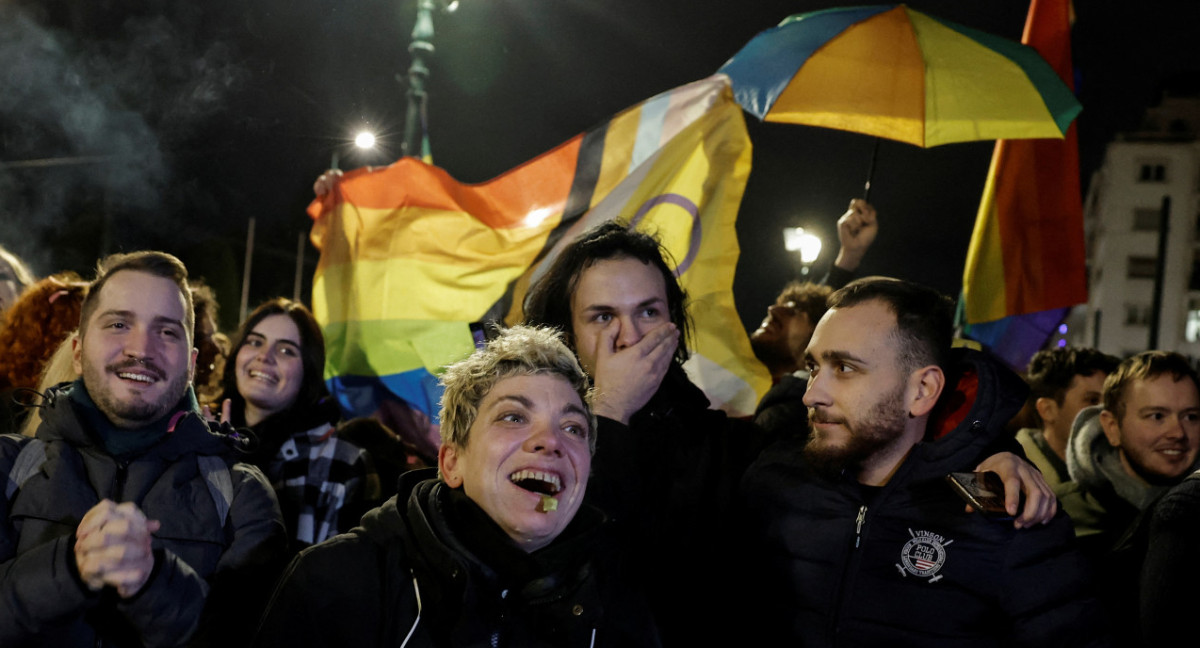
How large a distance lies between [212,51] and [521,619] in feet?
13.3

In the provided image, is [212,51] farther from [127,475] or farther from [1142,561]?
[1142,561]

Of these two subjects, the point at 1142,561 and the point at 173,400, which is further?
the point at 1142,561

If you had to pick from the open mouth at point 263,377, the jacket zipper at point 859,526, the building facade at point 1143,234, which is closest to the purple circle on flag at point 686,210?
the open mouth at point 263,377

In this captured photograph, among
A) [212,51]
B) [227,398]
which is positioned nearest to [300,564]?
[227,398]

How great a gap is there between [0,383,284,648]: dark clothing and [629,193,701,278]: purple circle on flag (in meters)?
2.78

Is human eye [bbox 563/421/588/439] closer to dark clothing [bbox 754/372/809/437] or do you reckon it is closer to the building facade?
dark clothing [bbox 754/372/809/437]

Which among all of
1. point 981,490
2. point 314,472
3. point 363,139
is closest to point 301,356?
point 314,472

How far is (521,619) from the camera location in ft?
7.65

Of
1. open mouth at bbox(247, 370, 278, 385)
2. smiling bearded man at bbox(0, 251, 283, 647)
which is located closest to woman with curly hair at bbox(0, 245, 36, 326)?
open mouth at bbox(247, 370, 278, 385)

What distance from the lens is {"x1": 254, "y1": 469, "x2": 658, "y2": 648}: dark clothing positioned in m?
2.24

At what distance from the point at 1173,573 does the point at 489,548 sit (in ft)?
7.52

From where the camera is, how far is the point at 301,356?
4.84 metres

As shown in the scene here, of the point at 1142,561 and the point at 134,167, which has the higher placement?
the point at 134,167

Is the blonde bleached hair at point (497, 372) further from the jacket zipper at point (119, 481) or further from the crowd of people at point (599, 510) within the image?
the jacket zipper at point (119, 481)
